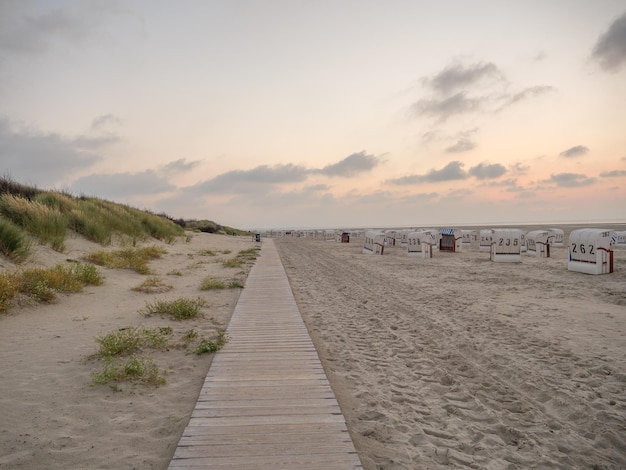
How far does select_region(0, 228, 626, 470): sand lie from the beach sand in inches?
0.8

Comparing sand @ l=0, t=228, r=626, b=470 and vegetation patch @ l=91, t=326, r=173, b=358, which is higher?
vegetation patch @ l=91, t=326, r=173, b=358

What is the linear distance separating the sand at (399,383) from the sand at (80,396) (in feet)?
0.06

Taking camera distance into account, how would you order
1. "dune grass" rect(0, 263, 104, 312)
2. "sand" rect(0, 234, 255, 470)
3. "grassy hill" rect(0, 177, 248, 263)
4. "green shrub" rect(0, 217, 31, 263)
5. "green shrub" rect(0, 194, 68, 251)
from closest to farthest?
"sand" rect(0, 234, 255, 470) → "dune grass" rect(0, 263, 104, 312) → "green shrub" rect(0, 217, 31, 263) → "grassy hill" rect(0, 177, 248, 263) → "green shrub" rect(0, 194, 68, 251)

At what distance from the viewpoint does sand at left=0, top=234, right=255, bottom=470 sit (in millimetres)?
3055

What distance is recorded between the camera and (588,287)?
11.2 meters

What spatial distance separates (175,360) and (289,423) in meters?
2.57

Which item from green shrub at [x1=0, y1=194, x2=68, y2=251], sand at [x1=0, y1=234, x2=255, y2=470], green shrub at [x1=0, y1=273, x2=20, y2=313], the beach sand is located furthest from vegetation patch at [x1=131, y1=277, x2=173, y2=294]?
the beach sand

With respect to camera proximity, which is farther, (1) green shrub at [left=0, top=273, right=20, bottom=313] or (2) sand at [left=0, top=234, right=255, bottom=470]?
(1) green shrub at [left=0, top=273, right=20, bottom=313]

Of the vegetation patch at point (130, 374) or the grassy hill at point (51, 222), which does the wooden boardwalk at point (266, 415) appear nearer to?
the vegetation patch at point (130, 374)

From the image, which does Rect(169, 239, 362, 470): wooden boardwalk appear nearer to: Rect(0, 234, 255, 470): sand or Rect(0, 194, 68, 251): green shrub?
Rect(0, 234, 255, 470): sand

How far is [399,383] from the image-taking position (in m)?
4.65

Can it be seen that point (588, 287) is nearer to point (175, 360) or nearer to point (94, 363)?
point (175, 360)

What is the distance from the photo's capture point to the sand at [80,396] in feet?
10.0

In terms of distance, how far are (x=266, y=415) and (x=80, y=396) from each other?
2270mm
